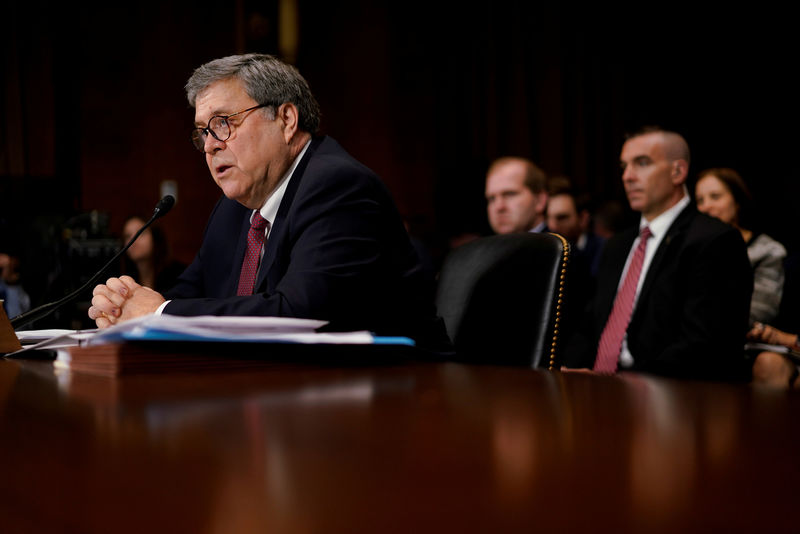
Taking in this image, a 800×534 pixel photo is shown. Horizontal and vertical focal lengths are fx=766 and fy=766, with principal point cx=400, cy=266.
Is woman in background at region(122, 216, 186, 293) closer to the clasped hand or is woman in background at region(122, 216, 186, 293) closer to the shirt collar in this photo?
the shirt collar

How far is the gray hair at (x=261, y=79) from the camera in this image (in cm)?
154

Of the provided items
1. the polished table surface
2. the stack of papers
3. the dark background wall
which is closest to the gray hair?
the stack of papers

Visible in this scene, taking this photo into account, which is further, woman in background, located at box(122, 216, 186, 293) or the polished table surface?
woman in background, located at box(122, 216, 186, 293)

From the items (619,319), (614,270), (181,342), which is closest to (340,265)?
(181,342)

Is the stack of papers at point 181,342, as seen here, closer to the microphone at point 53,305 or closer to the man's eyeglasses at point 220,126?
the microphone at point 53,305

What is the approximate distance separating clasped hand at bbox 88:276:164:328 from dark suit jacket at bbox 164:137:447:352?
0.19 feet

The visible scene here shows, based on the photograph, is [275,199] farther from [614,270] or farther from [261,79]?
[614,270]

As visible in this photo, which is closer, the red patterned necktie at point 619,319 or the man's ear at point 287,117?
the man's ear at point 287,117

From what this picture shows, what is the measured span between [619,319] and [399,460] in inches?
94.8

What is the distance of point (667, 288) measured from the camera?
2459mm

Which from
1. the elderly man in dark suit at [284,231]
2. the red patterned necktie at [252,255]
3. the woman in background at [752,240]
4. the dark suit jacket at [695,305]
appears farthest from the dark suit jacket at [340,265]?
the woman in background at [752,240]

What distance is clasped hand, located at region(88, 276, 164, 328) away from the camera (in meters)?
1.21

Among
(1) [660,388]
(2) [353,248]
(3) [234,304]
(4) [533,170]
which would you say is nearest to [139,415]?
(1) [660,388]

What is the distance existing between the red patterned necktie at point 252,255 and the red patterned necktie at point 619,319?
4.63 feet
